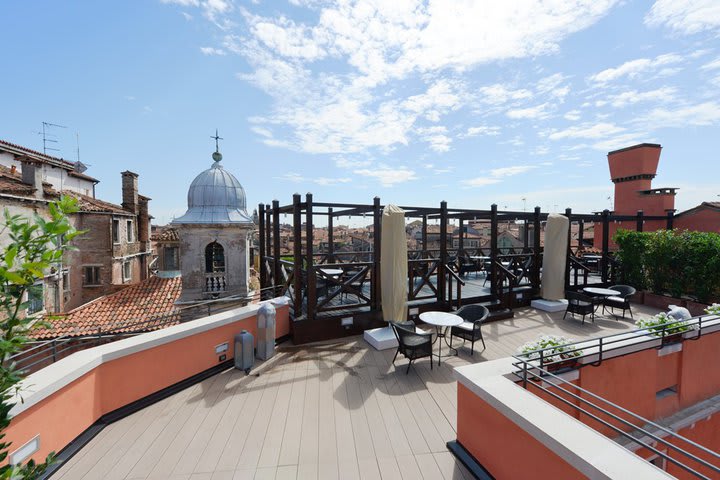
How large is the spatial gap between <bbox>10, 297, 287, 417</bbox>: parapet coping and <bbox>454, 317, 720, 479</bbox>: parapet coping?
14.5 ft

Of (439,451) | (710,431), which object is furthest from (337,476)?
(710,431)

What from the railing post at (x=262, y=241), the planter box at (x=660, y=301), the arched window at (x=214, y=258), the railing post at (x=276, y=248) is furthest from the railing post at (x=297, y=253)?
the planter box at (x=660, y=301)

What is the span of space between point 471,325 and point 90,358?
676 centimetres

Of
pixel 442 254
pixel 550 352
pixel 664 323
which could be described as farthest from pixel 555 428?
pixel 442 254

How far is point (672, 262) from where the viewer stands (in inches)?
420

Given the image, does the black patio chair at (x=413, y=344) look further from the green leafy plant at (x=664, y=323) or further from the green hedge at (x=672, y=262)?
the green hedge at (x=672, y=262)

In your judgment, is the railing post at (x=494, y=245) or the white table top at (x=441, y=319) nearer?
the white table top at (x=441, y=319)

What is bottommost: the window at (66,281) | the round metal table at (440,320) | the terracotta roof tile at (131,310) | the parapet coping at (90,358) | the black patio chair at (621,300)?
the terracotta roof tile at (131,310)

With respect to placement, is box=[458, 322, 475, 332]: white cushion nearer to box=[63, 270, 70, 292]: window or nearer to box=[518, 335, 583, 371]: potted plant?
box=[518, 335, 583, 371]: potted plant

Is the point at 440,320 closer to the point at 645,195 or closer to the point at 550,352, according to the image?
the point at 550,352

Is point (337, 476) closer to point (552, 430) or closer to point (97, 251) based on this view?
point (552, 430)

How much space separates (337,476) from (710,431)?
864cm

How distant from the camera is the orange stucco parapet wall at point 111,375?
3.65 m

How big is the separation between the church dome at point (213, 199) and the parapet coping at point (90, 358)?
723 cm
